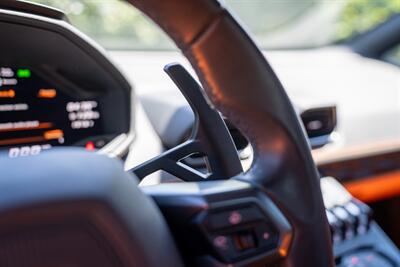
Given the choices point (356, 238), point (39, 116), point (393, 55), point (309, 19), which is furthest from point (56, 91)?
point (393, 55)

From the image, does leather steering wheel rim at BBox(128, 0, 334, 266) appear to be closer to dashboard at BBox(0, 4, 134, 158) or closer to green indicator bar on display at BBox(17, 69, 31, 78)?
dashboard at BBox(0, 4, 134, 158)

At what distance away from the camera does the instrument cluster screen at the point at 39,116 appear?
1.22 meters

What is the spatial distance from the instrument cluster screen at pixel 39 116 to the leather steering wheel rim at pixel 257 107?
78 centimetres

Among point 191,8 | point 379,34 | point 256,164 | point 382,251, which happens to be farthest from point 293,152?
point 379,34

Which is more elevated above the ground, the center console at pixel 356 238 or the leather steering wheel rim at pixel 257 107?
the leather steering wheel rim at pixel 257 107

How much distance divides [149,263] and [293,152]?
17 centimetres

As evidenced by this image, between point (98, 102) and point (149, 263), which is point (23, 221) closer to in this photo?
point (149, 263)

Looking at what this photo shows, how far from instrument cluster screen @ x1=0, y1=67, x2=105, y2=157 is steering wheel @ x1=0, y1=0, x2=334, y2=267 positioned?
754mm

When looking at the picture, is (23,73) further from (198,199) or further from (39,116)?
(198,199)

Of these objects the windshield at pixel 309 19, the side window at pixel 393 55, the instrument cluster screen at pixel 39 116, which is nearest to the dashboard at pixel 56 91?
the instrument cluster screen at pixel 39 116

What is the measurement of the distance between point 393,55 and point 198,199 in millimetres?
2345

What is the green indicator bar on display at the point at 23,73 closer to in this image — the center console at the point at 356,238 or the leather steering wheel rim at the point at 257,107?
the center console at the point at 356,238

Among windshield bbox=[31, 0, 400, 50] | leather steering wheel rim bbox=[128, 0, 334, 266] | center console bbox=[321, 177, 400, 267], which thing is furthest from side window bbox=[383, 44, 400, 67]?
leather steering wheel rim bbox=[128, 0, 334, 266]

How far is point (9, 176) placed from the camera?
1.37 feet
